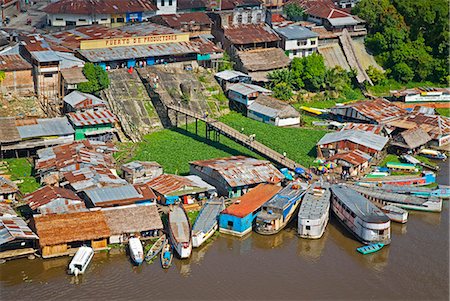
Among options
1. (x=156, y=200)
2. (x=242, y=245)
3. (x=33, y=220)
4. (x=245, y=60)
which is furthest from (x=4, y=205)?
(x=245, y=60)

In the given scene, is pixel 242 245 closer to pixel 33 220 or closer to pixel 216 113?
pixel 33 220

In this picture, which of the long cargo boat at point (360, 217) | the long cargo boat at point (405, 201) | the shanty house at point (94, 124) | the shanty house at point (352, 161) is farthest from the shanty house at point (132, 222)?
the shanty house at point (352, 161)

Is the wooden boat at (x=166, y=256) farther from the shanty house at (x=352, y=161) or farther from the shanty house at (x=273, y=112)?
the shanty house at (x=273, y=112)

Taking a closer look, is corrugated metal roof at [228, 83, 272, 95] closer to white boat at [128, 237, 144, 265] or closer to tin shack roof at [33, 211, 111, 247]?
tin shack roof at [33, 211, 111, 247]

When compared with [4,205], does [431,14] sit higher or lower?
higher

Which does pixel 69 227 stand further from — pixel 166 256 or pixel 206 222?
pixel 206 222

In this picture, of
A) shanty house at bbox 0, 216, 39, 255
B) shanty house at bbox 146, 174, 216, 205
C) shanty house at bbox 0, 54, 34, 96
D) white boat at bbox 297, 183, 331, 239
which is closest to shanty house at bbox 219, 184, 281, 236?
white boat at bbox 297, 183, 331, 239
